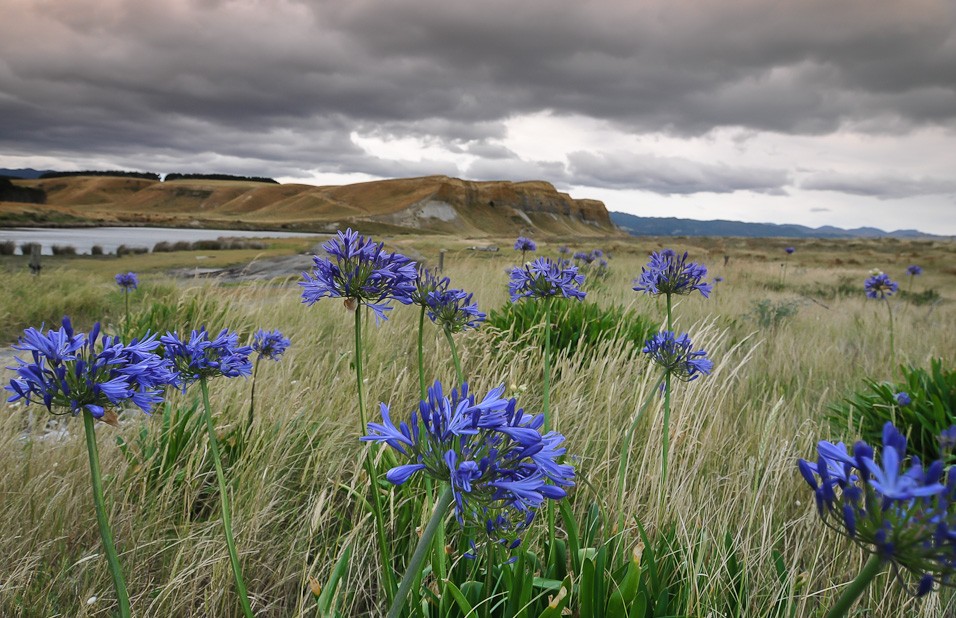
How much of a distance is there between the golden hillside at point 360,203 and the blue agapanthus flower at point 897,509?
109m

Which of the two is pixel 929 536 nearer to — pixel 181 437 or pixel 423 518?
pixel 423 518

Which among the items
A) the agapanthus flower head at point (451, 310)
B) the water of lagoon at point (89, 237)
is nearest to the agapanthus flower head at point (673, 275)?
the agapanthus flower head at point (451, 310)

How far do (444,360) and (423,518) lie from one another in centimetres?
218

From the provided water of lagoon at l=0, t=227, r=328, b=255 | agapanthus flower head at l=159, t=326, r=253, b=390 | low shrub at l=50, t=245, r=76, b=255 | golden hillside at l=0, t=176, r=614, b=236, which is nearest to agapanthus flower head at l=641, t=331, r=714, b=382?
agapanthus flower head at l=159, t=326, r=253, b=390

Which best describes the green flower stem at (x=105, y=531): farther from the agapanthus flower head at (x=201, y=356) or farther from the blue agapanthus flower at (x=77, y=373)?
the agapanthus flower head at (x=201, y=356)

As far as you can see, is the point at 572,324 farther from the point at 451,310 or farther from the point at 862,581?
the point at 862,581

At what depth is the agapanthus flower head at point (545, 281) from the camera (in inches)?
112

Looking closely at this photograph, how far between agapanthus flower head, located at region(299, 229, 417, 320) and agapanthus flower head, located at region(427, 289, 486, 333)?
56cm

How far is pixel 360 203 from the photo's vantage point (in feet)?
440

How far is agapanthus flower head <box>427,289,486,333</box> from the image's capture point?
97.1 inches

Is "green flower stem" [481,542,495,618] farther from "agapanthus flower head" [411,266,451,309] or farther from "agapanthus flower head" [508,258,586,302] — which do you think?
"agapanthus flower head" [508,258,586,302]

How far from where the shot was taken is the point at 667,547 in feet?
7.68

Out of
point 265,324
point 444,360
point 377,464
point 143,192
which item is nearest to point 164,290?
point 265,324

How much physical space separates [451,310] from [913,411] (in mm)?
3742
